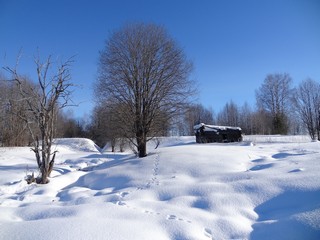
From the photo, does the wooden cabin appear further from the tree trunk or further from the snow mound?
the snow mound

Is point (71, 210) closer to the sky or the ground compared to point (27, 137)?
closer to the ground

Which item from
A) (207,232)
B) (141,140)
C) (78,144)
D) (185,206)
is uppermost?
(141,140)

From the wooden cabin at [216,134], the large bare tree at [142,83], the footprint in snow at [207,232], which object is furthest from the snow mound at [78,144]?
the footprint in snow at [207,232]

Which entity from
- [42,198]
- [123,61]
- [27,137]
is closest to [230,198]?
[42,198]

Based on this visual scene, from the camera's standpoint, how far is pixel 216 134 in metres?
24.8

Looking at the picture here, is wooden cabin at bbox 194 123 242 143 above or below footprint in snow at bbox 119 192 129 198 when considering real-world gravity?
above

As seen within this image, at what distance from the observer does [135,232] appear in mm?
3846

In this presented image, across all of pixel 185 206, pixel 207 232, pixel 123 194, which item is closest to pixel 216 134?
pixel 123 194

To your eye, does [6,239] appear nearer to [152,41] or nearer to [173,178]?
[173,178]

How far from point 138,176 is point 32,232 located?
5.30m

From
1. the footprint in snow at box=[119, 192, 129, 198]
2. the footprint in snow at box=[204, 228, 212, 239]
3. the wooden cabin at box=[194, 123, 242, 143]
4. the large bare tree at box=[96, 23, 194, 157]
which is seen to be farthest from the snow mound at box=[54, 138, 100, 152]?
the footprint in snow at box=[204, 228, 212, 239]

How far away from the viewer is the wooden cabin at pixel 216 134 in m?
24.9

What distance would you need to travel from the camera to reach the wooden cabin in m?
24.9

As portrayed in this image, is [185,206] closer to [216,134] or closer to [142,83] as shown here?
[142,83]
